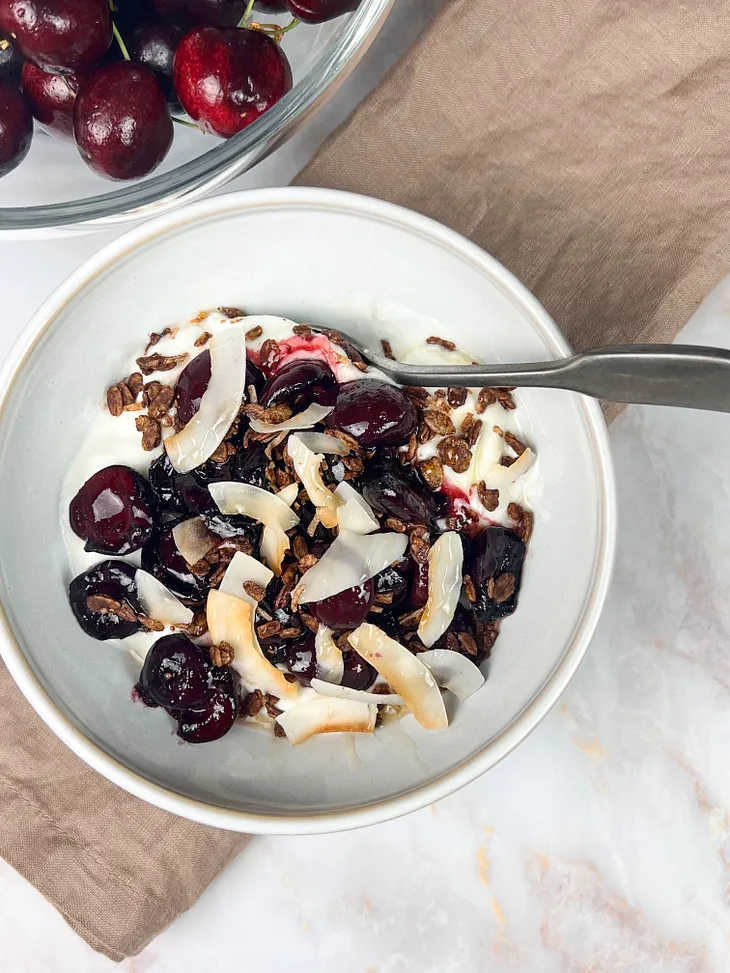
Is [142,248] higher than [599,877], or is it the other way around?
[142,248]

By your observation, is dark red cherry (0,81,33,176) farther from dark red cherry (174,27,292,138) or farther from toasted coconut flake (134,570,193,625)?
toasted coconut flake (134,570,193,625)

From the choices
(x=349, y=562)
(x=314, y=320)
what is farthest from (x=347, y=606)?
(x=314, y=320)

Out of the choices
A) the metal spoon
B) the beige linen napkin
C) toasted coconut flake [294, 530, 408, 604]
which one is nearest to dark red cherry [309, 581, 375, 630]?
toasted coconut flake [294, 530, 408, 604]

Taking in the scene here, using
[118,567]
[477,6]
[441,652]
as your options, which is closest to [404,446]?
[441,652]

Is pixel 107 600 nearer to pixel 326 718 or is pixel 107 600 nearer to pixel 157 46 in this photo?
pixel 326 718

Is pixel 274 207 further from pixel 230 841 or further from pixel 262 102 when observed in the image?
pixel 230 841

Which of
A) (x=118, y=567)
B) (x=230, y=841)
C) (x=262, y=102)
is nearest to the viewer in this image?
(x=262, y=102)

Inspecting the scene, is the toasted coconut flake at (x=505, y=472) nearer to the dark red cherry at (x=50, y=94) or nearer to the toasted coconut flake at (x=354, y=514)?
the toasted coconut flake at (x=354, y=514)
